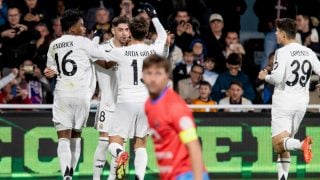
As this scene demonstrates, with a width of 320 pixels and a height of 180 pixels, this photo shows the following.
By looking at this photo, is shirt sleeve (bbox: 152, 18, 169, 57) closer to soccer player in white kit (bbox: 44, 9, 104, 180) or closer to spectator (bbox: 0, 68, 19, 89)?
soccer player in white kit (bbox: 44, 9, 104, 180)

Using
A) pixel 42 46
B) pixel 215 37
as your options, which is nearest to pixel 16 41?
pixel 42 46

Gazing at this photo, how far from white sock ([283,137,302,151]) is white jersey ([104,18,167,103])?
1.93 m

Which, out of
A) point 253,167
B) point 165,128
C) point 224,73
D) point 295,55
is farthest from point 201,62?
point 165,128

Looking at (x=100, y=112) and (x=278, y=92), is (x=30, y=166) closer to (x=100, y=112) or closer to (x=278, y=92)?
(x=100, y=112)

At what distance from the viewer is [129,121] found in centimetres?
1277

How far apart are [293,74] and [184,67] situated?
4.46m

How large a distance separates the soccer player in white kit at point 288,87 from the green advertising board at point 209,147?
8.80 feet

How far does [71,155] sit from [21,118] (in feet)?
7.08

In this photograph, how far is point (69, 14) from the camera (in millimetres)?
13367

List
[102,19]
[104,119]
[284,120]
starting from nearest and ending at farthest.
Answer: [284,120]
[104,119]
[102,19]

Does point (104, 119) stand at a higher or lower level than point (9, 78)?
lower

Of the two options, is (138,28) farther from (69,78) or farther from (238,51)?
(238,51)

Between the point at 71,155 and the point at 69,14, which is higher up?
the point at 69,14

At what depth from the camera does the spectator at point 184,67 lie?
17.6 m
